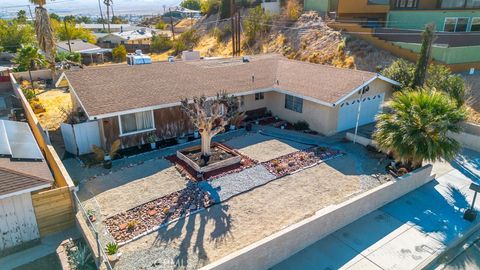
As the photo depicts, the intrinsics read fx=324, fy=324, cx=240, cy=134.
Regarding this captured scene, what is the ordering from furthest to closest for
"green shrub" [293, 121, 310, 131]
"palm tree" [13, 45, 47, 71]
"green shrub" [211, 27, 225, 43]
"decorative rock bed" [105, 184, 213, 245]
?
"green shrub" [211, 27, 225, 43] < "palm tree" [13, 45, 47, 71] < "green shrub" [293, 121, 310, 131] < "decorative rock bed" [105, 184, 213, 245]

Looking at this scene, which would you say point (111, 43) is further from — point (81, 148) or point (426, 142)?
point (426, 142)

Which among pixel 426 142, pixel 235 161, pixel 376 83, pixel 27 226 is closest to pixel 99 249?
pixel 27 226

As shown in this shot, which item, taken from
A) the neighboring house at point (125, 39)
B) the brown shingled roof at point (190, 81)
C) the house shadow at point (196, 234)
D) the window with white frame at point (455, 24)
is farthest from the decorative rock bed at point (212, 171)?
the neighboring house at point (125, 39)

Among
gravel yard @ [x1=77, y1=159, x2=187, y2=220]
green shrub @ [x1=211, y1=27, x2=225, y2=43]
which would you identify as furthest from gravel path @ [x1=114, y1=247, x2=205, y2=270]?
green shrub @ [x1=211, y1=27, x2=225, y2=43]

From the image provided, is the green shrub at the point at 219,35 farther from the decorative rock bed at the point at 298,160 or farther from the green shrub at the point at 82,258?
the green shrub at the point at 82,258

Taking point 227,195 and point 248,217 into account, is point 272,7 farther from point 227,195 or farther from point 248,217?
point 248,217

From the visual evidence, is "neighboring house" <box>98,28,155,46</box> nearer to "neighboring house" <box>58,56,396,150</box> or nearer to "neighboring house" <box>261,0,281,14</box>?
"neighboring house" <box>261,0,281,14</box>

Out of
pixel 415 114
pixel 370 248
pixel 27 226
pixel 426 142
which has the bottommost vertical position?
pixel 370 248

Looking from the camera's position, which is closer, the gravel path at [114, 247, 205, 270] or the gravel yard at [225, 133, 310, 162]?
the gravel path at [114, 247, 205, 270]
